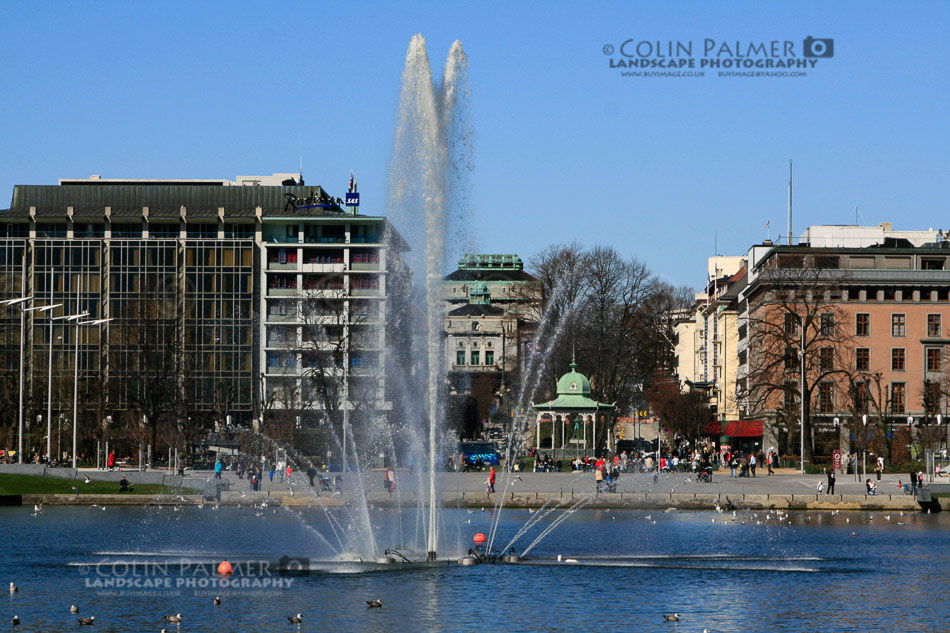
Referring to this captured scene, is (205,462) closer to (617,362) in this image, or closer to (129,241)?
(617,362)

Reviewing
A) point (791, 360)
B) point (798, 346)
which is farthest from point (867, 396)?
point (798, 346)

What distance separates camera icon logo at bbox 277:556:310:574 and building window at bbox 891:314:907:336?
81.0 metres

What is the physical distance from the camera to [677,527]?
175 ft

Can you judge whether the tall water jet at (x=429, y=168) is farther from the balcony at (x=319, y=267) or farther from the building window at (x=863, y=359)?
the balcony at (x=319, y=267)

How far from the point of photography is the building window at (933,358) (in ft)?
354

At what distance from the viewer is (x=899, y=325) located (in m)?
110

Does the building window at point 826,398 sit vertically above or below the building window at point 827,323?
below

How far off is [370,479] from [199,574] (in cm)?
4037

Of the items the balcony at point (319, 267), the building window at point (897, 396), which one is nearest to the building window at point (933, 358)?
the building window at point (897, 396)

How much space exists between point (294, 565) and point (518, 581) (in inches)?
258

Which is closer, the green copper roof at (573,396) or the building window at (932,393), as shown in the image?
the green copper roof at (573,396)

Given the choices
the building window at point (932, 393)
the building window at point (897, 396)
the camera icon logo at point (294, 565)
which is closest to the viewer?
the camera icon logo at point (294, 565)

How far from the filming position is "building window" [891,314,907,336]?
109375 millimetres

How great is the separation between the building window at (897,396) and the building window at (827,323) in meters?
7.21
